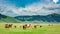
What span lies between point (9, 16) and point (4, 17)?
35mm

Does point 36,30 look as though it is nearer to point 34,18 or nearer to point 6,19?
point 34,18

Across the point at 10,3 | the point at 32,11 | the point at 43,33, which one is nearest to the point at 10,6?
the point at 10,3

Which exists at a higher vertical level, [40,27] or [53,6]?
[53,6]

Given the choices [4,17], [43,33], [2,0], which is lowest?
[43,33]

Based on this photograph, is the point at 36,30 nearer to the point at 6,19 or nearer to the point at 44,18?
the point at 44,18

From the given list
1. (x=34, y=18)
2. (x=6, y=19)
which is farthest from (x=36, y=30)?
(x=6, y=19)

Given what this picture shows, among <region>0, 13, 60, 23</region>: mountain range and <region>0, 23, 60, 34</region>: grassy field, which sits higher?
<region>0, 13, 60, 23</region>: mountain range

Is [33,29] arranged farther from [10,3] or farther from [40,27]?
[10,3]

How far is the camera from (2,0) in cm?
108

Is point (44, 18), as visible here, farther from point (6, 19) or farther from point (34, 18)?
point (6, 19)

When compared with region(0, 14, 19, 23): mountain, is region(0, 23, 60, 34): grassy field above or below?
below

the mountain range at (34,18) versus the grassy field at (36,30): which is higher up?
the mountain range at (34,18)

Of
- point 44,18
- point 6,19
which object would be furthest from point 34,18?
point 6,19

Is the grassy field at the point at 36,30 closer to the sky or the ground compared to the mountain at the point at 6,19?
closer to the ground
